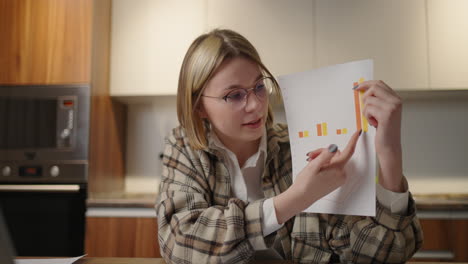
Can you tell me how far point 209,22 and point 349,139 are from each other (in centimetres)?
159

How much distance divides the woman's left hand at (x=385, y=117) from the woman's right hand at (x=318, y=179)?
0.05 m

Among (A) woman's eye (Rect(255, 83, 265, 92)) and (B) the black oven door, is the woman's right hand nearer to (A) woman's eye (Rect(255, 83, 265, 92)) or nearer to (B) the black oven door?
(A) woman's eye (Rect(255, 83, 265, 92))

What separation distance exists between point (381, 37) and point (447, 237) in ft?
3.65

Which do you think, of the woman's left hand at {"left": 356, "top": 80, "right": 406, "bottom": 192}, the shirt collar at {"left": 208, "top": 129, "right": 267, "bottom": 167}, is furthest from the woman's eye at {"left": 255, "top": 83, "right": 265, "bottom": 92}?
the woman's left hand at {"left": 356, "top": 80, "right": 406, "bottom": 192}

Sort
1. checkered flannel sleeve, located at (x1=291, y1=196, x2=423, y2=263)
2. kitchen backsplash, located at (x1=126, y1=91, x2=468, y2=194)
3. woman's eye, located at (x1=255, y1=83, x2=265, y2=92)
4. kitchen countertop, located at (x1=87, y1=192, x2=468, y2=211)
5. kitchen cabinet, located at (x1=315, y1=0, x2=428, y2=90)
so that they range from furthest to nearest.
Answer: kitchen backsplash, located at (x1=126, y1=91, x2=468, y2=194)
kitchen cabinet, located at (x1=315, y1=0, x2=428, y2=90)
kitchen countertop, located at (x1=87, y1=192, x2=468, y2=211)
woman's eye, located at (x1=255, y1=83, x2=265, y2=92)
checkered flannel sleeve, located at (x1=291, y1=196, x2=423, y2=263)

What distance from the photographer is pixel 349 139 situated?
73cm

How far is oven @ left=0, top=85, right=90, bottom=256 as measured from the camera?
183 centimetres

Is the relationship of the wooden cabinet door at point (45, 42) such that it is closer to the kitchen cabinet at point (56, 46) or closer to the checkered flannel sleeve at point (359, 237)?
the kitchen cabinet at point (56, 46)

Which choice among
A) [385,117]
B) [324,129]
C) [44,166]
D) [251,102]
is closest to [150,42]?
[44,166]

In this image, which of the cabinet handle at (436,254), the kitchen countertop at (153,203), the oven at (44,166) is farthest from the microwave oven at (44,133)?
the cabinet handle at (436,254)

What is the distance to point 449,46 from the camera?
1.98 meters

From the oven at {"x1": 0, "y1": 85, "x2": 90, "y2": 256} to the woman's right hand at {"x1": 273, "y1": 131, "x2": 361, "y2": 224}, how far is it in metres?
1.47

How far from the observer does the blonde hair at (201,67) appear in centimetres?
89

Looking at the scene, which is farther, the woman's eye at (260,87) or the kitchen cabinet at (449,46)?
the kitchen cabinet at (449,46)
